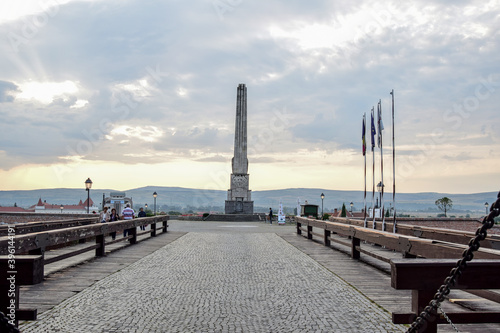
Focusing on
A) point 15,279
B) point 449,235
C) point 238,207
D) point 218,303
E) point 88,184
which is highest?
point 88,184

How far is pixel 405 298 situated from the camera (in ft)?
26.5

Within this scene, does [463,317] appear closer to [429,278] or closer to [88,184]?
[429,278]

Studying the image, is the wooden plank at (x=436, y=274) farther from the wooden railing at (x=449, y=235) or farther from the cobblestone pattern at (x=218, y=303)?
the wooden railing at (x=449, y=235)

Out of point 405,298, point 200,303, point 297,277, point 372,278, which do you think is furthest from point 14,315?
point 372,278

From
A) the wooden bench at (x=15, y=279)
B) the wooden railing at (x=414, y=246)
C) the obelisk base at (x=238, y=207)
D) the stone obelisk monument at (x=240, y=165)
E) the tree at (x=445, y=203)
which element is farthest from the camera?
the tree at (x=445, y=203)

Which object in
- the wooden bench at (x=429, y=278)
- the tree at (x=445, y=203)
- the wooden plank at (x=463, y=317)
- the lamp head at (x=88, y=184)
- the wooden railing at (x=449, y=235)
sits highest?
the lamp head at (x=88, y=184)

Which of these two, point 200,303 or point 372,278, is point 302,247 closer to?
point 372,278

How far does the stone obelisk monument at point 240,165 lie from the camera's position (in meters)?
53.2

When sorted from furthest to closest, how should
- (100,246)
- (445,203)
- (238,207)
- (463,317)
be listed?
1. (445,203)
2. (238,207)
3. (100,246)
4. (463,317)

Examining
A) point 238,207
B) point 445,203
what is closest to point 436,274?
point 238,207

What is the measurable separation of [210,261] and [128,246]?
17.3ft

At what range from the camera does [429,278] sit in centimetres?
411

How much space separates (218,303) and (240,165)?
46.0 m

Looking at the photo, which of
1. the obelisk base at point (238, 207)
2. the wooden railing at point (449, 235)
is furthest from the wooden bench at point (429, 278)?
the obelisk base at point (238, 207)
